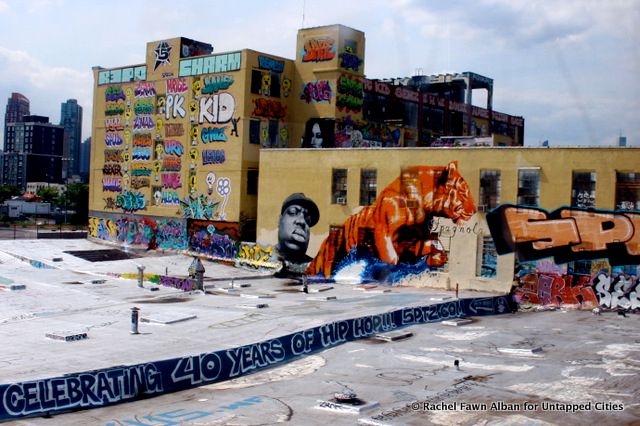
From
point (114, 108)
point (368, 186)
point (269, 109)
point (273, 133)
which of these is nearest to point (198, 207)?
point (273, 133)

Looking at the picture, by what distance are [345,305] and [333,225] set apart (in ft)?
39.8

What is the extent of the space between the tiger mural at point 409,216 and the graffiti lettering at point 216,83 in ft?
50.0

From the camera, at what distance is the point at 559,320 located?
37.3 metres

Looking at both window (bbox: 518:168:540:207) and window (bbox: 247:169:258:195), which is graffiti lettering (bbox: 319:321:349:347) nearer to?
window (bbox: 518:168:540:207)

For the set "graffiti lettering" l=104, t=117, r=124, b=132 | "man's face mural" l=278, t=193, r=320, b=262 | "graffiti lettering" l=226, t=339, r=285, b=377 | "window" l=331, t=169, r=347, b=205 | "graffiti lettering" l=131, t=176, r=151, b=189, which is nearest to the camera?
"graffiti lettering" l=226, t=339, r=285, b=377

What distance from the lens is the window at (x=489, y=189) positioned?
44156 mm

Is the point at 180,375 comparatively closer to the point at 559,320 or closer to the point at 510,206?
the point at 559,320

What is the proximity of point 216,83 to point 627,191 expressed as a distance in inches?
1275

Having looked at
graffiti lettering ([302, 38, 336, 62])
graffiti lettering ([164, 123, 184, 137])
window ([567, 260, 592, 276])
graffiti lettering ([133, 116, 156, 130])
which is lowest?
window ([567, 260, 592, 276])

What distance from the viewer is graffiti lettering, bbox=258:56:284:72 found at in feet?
185

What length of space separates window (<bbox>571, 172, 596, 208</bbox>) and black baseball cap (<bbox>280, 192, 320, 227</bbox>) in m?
18.1

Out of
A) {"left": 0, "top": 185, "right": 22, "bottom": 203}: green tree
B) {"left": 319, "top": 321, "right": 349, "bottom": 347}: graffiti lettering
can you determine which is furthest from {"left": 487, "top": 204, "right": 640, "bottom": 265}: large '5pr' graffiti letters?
{"left": 0, "top": 185, "right": 22, "bottom": 203}: green tree

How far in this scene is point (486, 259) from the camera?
4459 cm

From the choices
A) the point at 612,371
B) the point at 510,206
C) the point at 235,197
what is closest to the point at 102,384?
the point at 612,371
